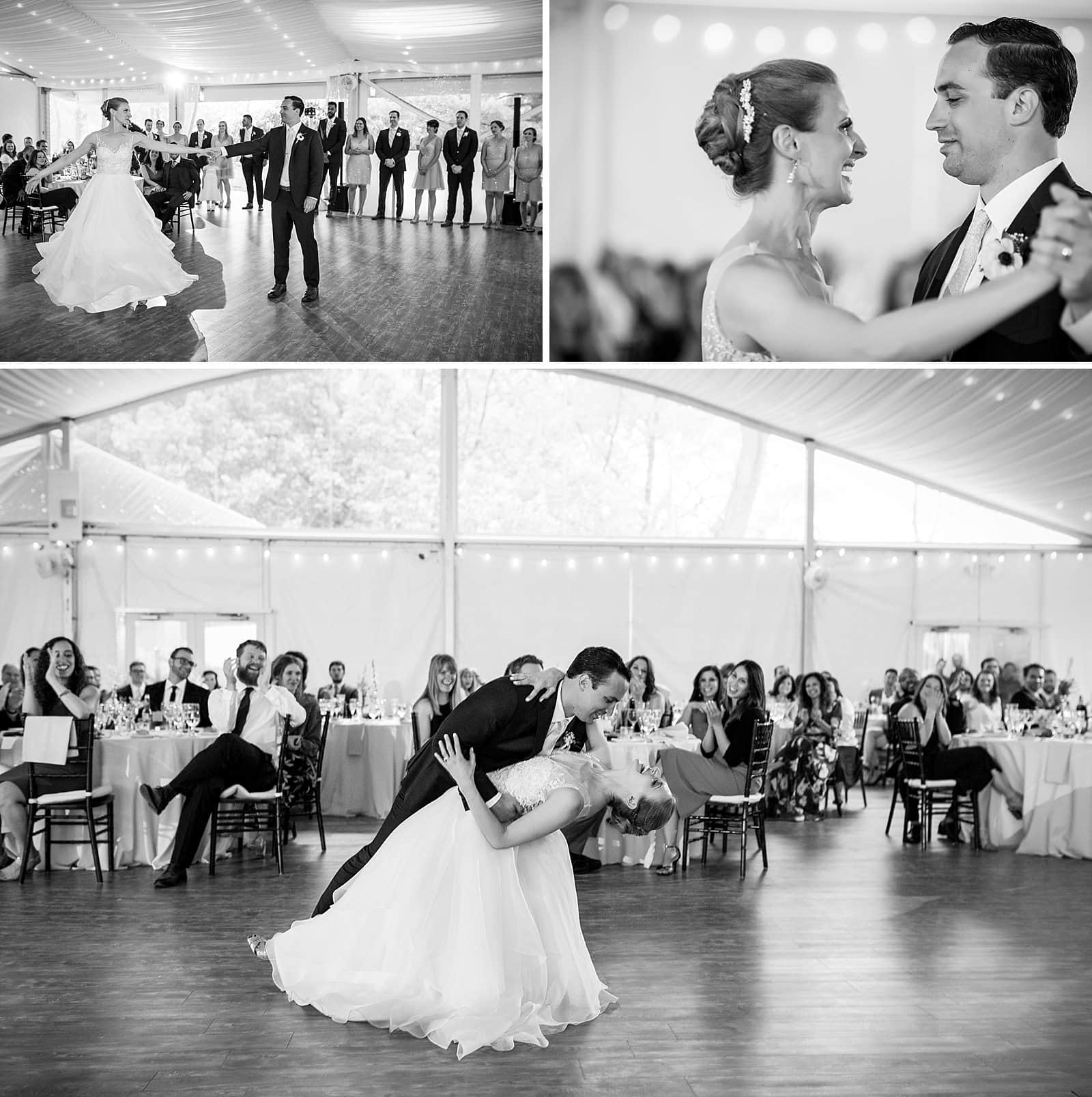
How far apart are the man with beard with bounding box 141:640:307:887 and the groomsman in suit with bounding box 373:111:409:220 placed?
2804mm

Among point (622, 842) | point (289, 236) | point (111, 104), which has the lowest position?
point (622, 842)

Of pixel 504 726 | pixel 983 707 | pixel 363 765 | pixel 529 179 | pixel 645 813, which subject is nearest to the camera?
pixel 645 813

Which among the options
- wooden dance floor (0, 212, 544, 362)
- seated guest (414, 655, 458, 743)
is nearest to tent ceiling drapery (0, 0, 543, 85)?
wooden dance floor (0, 212, 544, 362)

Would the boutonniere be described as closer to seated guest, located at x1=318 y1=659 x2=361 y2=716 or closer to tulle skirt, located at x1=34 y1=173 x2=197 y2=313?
tulle skirt, located at x1=34 y1=173 x2=197 y2=313

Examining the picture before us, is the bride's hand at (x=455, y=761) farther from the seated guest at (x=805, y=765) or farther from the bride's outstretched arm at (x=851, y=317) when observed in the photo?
the seated guest at (x=805, y=765)

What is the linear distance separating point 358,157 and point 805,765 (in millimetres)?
5399

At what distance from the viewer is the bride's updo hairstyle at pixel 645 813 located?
11.5 ft

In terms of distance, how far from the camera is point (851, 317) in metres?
6.09

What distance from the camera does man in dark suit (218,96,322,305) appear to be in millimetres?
6926

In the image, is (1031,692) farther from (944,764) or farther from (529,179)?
(529,179)

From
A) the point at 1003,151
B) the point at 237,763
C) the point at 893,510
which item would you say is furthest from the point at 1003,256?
the point at 893,510

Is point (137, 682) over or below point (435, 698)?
below

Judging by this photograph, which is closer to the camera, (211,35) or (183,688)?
(211,35)

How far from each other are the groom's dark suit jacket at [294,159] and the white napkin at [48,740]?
10.7 ft
